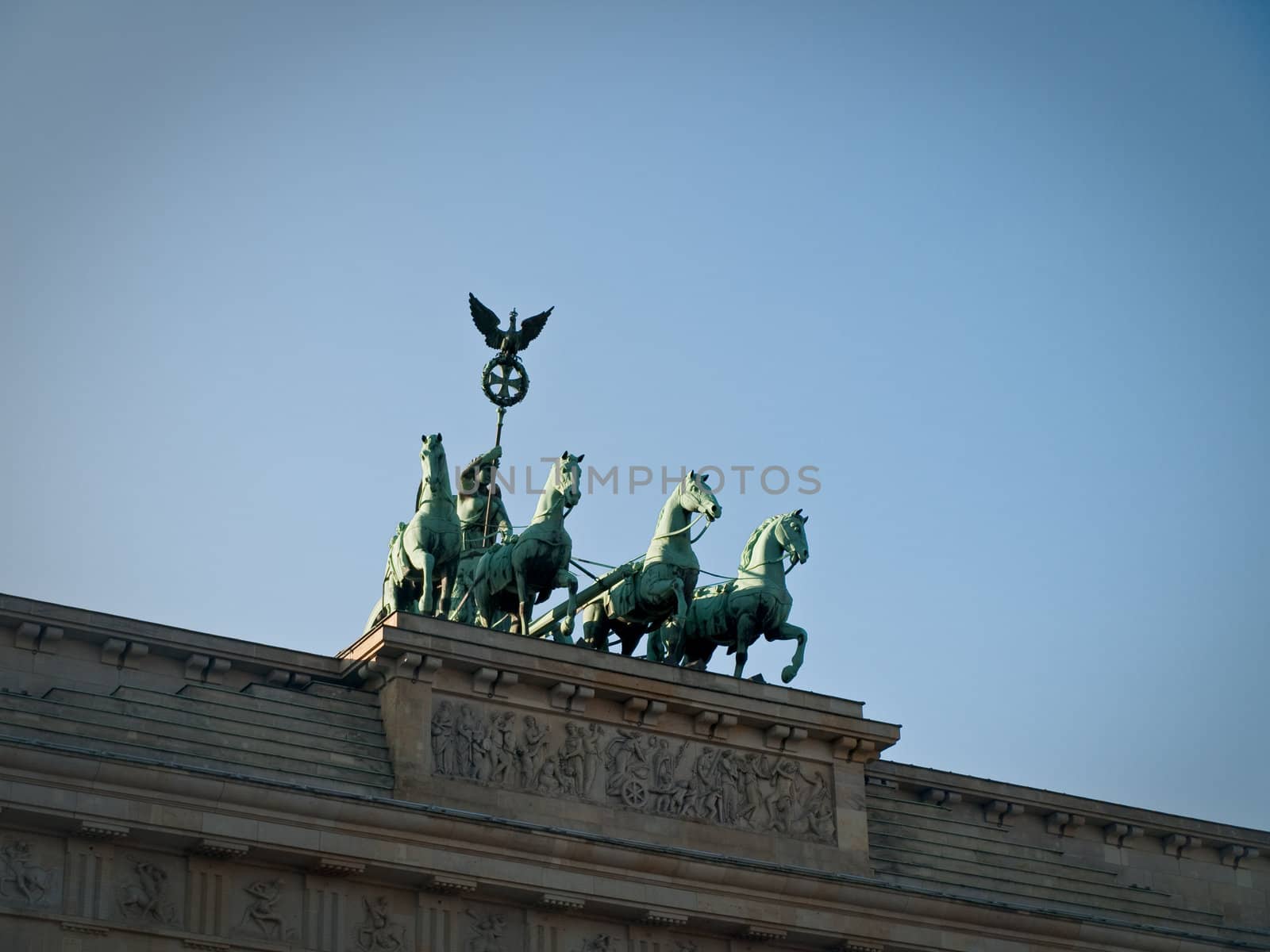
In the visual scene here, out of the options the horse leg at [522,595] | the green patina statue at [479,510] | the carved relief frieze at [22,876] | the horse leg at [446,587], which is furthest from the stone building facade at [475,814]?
the green patina statue at [479,510]

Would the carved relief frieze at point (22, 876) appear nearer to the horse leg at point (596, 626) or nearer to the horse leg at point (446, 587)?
the horse leg at point (446, 587)

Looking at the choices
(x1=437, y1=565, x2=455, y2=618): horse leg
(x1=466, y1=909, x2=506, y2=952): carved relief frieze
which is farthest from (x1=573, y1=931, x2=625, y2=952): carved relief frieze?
(x1=437, y1=565, x2=455, y2=618): horse leg

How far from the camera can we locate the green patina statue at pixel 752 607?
3222cm

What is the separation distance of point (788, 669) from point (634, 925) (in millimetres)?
4980

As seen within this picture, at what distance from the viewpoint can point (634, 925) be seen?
94.2ft

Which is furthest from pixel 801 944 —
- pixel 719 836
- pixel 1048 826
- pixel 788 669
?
pixel 1048 826

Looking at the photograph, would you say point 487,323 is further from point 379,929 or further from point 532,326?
point 379,929

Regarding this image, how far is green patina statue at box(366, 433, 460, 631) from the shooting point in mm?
30766

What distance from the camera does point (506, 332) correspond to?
3484 cm

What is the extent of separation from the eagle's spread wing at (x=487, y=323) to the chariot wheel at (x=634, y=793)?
309 inches

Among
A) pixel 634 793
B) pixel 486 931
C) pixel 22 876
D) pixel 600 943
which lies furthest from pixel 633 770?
pixel 22 876

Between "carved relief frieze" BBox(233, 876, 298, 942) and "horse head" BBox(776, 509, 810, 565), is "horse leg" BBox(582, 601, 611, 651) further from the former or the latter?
"carved relief frieze" BBox(233, 876, 298, 942)

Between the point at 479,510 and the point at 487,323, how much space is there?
2.74 metres

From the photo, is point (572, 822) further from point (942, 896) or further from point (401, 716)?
point (942, 896)
